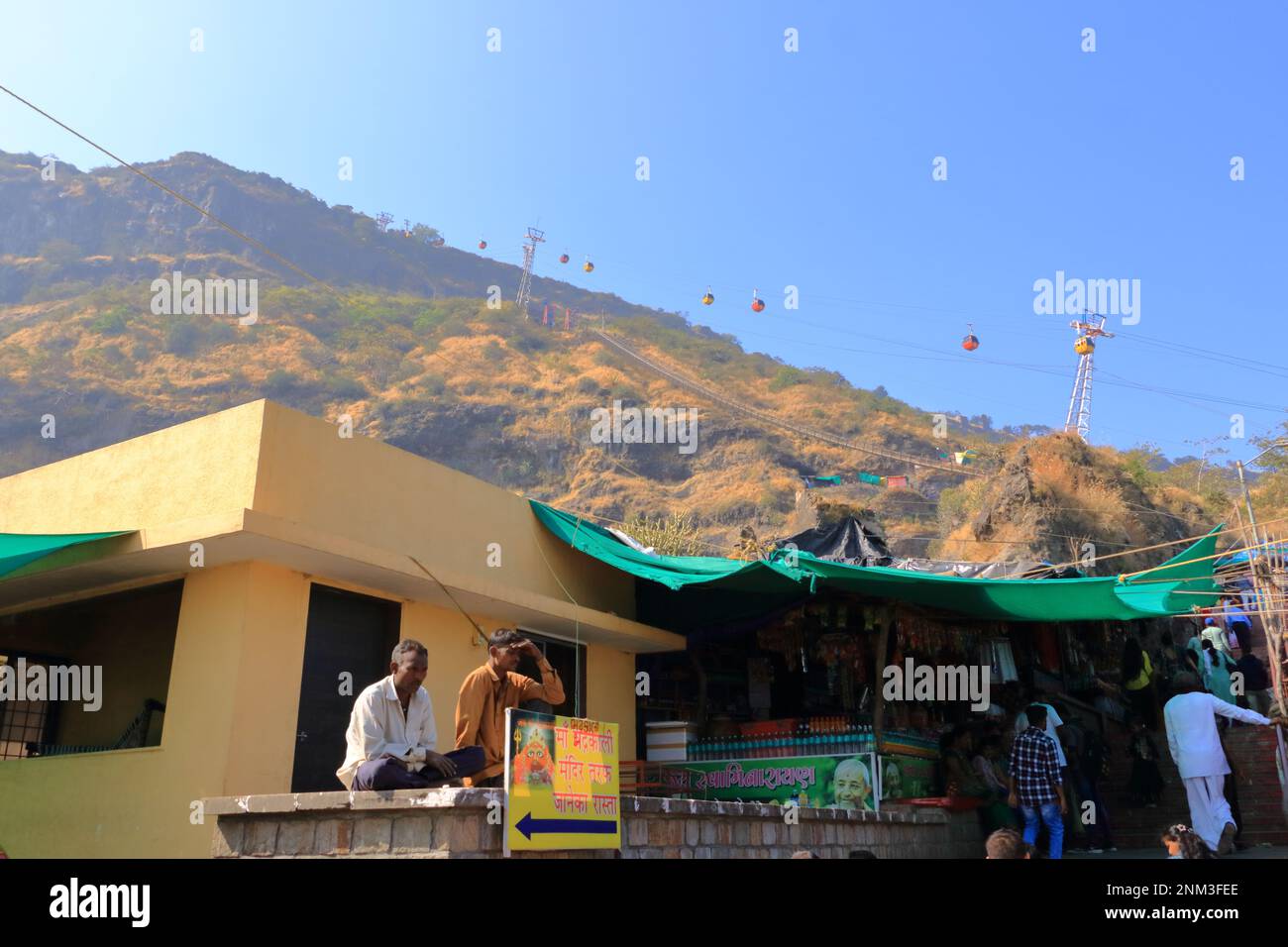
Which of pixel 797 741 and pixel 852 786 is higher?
pixel 797 741

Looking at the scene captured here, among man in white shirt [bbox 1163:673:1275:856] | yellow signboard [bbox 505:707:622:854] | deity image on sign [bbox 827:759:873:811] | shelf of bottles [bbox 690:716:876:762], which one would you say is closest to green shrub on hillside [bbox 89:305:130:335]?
shelf of bottles [bbox 690:716:876:762]

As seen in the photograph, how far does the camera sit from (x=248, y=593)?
8.16m

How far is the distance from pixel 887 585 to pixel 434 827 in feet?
20.6

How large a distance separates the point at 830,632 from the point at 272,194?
100496 millimetres

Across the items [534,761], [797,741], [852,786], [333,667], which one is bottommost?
[852,786]

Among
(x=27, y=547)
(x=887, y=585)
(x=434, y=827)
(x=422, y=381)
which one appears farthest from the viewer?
(x=422, y=381)

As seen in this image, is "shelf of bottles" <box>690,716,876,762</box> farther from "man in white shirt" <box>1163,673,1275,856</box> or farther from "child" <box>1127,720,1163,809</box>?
"child" <box>1127,720,1163,809</box>

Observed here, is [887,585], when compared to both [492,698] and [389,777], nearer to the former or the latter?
[492,698]

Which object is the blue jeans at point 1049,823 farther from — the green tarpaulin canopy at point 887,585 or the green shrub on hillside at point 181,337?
the green shrub on hillside at point 181,337

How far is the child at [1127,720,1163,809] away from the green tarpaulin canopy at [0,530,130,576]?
1144 centimetres

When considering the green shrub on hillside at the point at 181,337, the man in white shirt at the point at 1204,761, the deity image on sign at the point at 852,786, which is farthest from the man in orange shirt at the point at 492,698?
the green shrub on hillside at the point at 181,337

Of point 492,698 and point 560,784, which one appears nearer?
point 560,784

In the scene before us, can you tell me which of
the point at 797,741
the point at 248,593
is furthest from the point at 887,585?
the point at 248,593

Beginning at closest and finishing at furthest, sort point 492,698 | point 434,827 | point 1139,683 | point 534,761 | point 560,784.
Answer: point 434,827 < point 534,761 < point 560,784 < point 492,698 < point 1139,683
